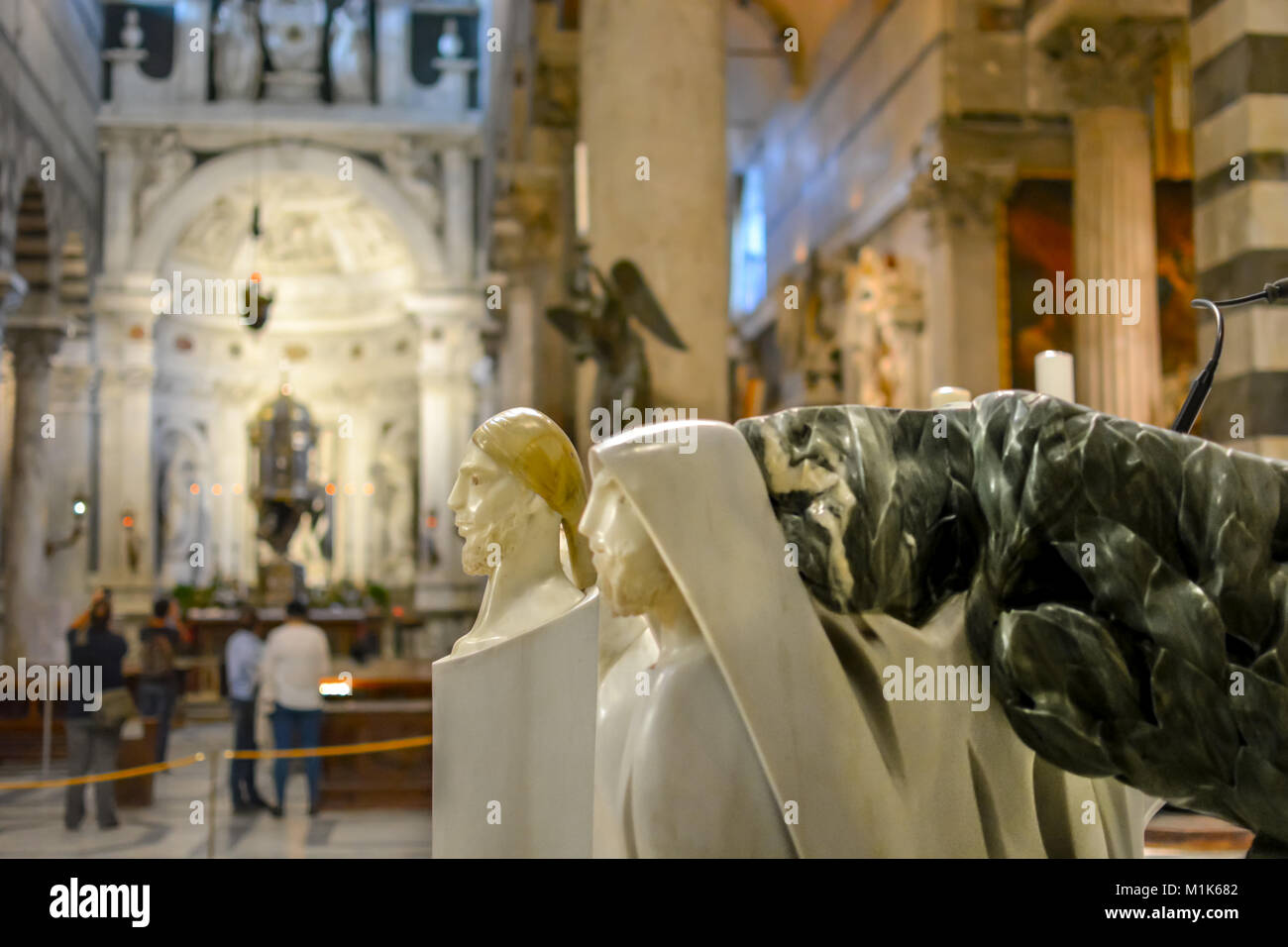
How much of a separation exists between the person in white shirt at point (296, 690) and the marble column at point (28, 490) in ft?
35.5

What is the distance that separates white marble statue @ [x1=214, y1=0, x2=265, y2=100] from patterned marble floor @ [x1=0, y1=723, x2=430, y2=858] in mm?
20472

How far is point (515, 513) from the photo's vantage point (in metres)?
2.93

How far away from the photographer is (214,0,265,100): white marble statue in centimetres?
2812

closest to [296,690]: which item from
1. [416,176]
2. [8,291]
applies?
[8,291]

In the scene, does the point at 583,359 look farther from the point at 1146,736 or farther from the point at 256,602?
the point at 256,602

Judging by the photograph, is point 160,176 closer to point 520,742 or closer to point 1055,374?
point 1055,374

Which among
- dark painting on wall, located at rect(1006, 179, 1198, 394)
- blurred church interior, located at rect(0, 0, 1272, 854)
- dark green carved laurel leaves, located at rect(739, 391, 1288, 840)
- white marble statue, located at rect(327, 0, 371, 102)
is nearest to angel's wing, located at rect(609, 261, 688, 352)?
blurred church interior, located at rect(0, 0, 1272, 854)

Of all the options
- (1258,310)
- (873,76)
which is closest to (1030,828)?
(1258,310)

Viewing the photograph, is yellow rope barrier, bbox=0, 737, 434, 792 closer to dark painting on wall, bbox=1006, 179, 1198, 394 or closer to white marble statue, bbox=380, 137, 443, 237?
dark painting on wall, bbox=1006, 179, 1198, 394

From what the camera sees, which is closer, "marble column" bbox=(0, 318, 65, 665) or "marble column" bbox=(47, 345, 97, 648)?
"marble column" bbox=(0, 318, 65, 665)

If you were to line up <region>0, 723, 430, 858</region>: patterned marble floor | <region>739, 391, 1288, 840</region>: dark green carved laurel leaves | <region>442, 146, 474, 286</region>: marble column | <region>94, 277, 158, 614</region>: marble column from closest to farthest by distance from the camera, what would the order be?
<region>739, 391, 1288, 840</region>: dark green carved laurel leaves < <region>0, 723, 430, 858</region>: patterned marble floor < <region>94, 277, 158, 614</region>: marble column < <region>442, 146, 474, 286</region>: marble column

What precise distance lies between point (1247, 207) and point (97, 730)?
7.92 meters

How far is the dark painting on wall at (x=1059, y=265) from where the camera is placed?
13.6m

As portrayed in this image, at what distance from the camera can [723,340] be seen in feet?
34.5
